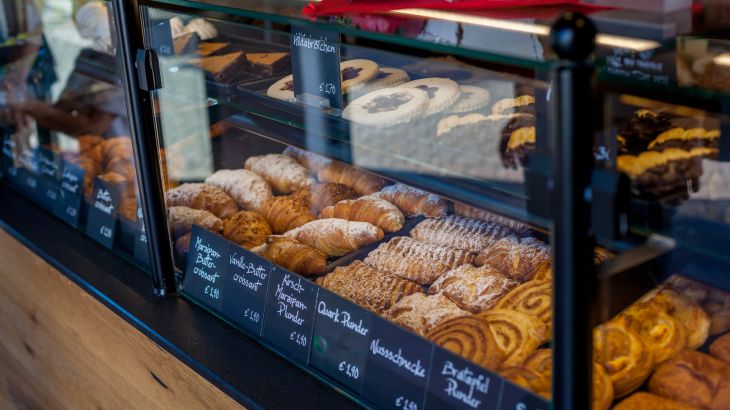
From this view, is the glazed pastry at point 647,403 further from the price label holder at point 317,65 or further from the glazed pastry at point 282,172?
the glazed pastry at point 282,172

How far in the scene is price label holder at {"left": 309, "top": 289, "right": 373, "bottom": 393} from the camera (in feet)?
3.76

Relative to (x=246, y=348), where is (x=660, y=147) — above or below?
above

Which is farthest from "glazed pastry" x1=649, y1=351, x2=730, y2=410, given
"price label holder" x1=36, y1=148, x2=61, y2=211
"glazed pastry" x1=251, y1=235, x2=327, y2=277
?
"price label holder" x1=36, y1=148, x2=61, y2=211

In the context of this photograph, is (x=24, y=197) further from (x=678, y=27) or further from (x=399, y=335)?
(x=678, y=27)

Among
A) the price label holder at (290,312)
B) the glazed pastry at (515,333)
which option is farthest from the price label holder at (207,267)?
the glazed pastry at (515,333)

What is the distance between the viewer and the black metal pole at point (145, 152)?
1445 millimetres

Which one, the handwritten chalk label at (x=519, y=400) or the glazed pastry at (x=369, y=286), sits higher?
the handwritten chalk label at (x=519, y=400)

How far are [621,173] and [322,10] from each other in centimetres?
68

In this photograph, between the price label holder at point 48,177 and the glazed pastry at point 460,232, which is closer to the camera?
the glazed pastry at point 460,232

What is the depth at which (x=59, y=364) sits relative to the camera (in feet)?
6.40

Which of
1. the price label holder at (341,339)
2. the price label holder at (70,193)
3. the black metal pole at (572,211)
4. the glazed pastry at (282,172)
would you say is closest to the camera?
the black metal pole at (572,211)

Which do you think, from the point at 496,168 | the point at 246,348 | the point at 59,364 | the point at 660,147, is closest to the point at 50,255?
the point at 59,364

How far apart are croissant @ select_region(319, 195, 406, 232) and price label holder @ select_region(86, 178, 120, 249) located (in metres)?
0.52

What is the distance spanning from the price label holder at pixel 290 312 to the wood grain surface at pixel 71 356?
0.40ft
